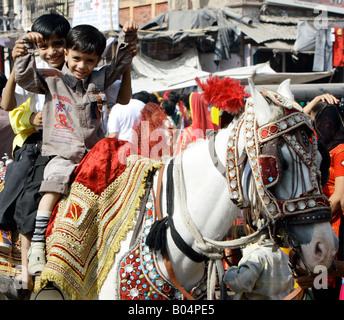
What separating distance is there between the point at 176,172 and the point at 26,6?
19.3 metres

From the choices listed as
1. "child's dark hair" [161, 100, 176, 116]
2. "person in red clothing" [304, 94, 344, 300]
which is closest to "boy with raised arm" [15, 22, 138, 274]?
"person in red clothing" [304, 94, 344, 300]

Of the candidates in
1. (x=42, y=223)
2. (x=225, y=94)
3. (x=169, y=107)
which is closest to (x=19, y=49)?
(x=42, y=223)

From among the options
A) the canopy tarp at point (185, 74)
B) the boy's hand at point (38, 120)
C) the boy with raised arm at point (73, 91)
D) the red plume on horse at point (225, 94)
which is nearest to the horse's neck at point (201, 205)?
the red plume on horse at point (225, 94)

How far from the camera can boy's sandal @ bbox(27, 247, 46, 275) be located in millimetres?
3032

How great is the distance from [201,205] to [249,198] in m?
0.32

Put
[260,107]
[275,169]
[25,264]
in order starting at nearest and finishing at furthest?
[275,169] → [260,107] → [25,264]

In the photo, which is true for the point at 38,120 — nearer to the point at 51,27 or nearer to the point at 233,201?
the point at 51,27

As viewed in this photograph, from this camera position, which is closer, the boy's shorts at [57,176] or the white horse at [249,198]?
the white horse at [249,198]

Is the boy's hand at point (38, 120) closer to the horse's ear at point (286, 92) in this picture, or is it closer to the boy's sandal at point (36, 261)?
the boy's sandal at point (36, 261)

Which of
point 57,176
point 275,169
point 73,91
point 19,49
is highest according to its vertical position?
point 19,49

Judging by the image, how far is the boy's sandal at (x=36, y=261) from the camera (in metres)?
3.03

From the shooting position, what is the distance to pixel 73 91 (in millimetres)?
3449

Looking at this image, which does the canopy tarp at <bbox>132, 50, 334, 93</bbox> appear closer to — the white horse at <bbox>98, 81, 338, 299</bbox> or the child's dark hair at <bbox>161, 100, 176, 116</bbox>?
the child's dark hair at <bbox>161, 100, 176, 116</bbox>
